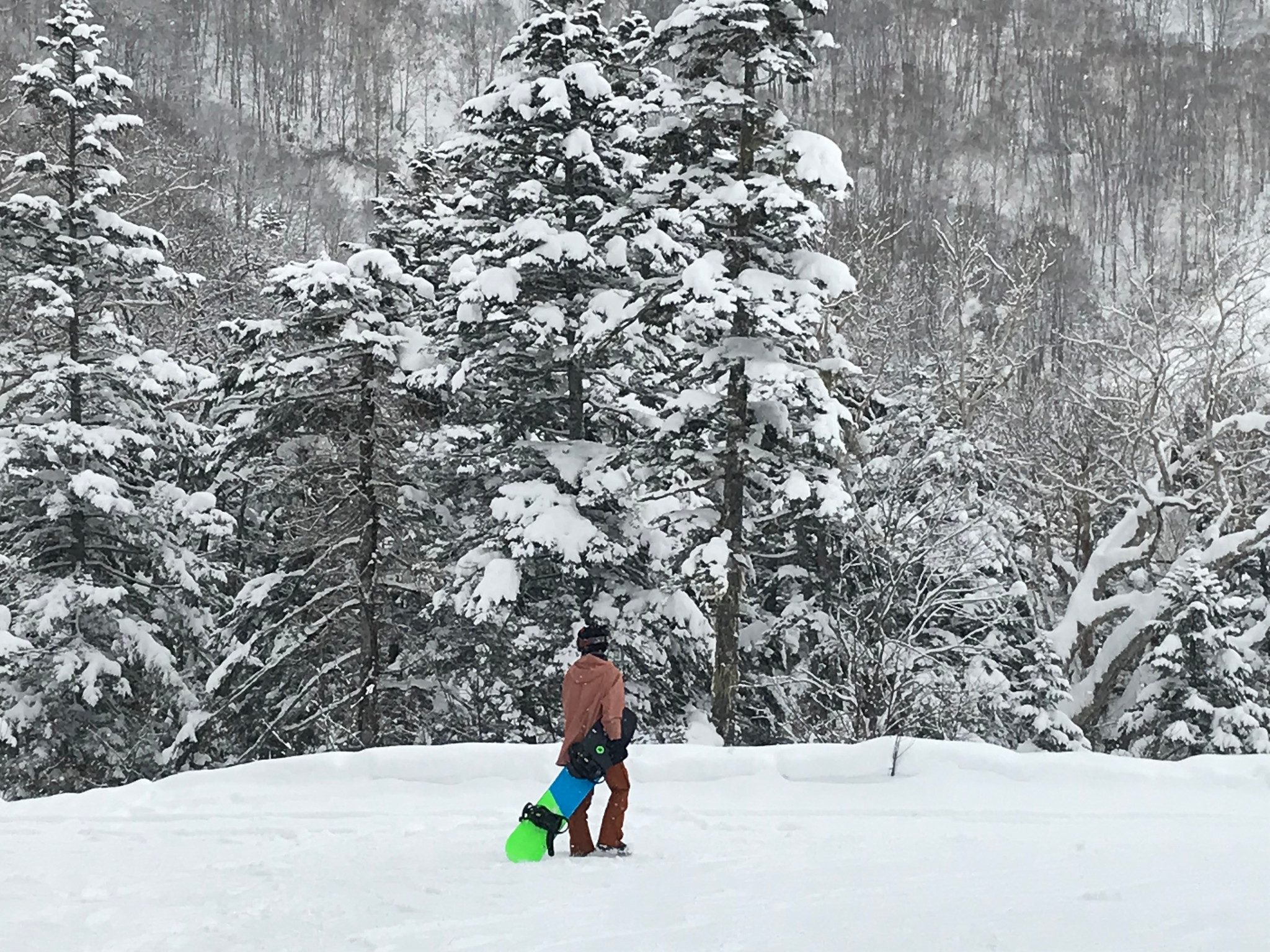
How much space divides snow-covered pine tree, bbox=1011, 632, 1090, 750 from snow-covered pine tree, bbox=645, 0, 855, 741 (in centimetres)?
568

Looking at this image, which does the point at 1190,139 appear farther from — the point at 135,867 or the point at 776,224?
the point at 135,867

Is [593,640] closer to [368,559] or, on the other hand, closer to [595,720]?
[595,720]

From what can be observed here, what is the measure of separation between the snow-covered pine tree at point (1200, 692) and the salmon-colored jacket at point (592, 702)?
1367 cm

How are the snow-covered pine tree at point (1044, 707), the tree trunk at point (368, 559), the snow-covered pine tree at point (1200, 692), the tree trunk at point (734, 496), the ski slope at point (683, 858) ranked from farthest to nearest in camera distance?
the snow-covered pine tree at point (1044, 707), the snow-covered pine tree at point (1200, 692), the tree trunk at point (368, 559), the tree trunk at point (734, 496), the ski slope at point (683, 858)

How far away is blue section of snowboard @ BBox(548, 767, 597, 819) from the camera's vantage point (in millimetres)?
6828

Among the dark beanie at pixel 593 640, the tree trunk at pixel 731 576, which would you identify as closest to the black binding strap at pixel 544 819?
the dark beanie at pixel 593 640

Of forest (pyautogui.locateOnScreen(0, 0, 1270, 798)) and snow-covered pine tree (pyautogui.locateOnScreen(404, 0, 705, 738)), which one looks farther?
snow-covered pine tree (pyautogui.locateOnScreen(404, 0, 705, 738))

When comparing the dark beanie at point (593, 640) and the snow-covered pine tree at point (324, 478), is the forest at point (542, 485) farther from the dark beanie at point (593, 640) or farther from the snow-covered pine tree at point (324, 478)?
the dark beanie at point (593, 640)

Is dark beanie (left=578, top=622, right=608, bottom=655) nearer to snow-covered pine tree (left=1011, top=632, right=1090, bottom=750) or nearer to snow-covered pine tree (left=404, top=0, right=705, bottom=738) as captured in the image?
snow-covered pine tree (left=404, top=0, right=705, bottom=738)

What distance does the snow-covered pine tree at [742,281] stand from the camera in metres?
13.8

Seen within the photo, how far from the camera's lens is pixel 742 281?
1381 centimetres

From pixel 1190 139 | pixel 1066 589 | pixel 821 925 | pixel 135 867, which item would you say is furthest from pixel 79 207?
pixel 1190 139

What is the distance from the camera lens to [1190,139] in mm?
108250

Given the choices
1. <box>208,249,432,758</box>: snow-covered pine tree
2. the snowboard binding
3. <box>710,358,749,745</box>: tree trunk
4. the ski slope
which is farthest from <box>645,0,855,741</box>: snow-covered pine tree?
the snowboard binding
